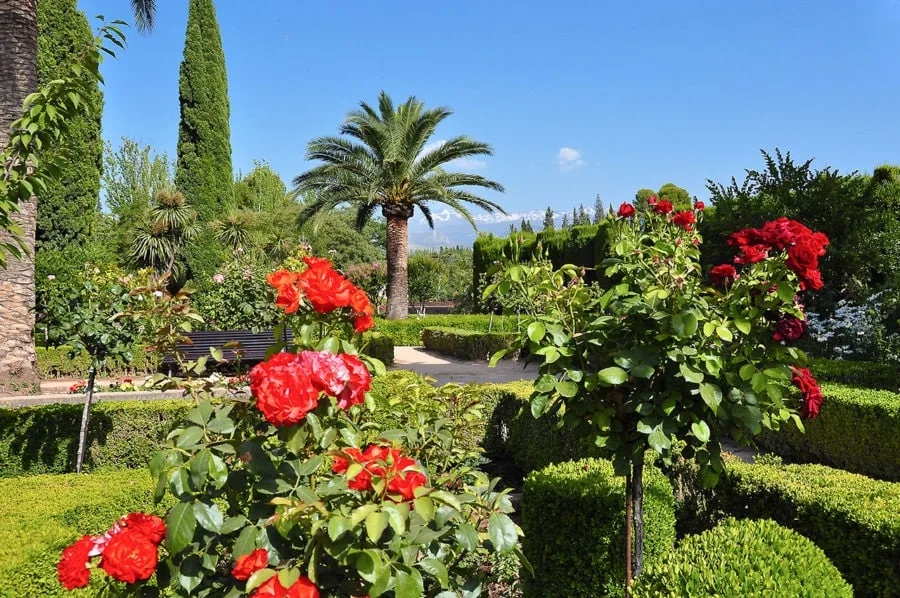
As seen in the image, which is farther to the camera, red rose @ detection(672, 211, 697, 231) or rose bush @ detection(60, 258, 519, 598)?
red rose @ detection(672, 211, 697, 231)

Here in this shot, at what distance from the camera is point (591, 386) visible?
223 cm

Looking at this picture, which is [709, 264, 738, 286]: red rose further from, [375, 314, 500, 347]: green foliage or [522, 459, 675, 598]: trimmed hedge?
[375, 314, 500, 347]: green foliage

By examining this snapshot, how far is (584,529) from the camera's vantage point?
299 centimetres

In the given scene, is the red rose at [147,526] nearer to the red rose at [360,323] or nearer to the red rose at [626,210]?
the red rose at [360,323]

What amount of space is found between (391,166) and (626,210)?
1427 cm

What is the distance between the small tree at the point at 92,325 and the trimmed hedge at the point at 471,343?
971 cm

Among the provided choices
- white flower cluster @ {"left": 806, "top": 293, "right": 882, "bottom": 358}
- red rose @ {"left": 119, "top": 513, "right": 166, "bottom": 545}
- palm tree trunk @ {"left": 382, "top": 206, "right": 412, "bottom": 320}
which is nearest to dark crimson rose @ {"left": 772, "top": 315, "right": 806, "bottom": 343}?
red rose @ {"left": 119, "top": 513, "right": 166, "bottom": 545}

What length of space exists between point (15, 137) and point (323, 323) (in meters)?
2.44

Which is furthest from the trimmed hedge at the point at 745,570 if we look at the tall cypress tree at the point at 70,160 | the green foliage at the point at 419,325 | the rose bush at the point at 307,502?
the green foliage at the point at 419,325

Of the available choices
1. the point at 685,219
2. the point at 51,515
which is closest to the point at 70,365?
the point at 51,515

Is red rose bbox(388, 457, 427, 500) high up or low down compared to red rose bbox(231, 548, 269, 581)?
up

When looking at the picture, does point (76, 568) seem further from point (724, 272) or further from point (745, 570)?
point (724, 272)

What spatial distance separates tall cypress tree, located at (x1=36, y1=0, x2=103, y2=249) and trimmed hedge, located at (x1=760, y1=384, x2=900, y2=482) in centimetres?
1426

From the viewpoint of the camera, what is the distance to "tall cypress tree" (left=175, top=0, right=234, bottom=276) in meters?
19.7
